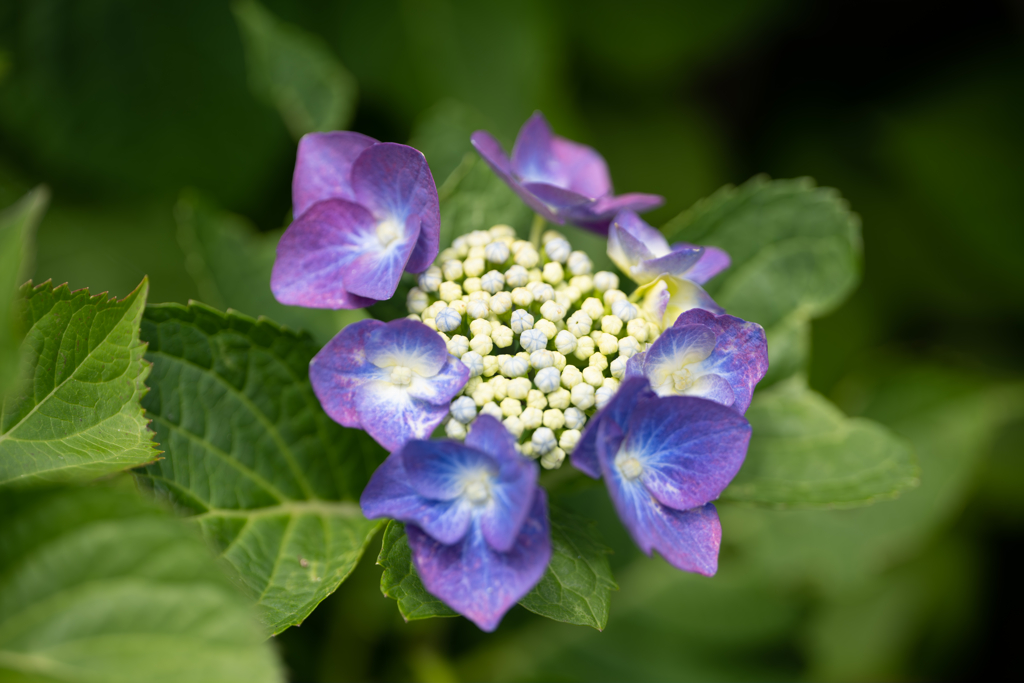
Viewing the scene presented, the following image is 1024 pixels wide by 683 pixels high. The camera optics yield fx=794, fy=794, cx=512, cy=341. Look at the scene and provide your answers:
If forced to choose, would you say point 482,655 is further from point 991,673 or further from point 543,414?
point 991,673

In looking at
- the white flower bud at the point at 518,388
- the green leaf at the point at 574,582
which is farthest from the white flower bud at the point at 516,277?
the green leaf at the point at 574,582

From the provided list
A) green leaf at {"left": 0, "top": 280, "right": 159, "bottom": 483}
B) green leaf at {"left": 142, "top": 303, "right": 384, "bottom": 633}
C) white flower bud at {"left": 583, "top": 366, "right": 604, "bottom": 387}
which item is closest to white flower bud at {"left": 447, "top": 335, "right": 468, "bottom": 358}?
white flower bud at {"left": 583, "top": 366, "right": 604, "bottom": 387}

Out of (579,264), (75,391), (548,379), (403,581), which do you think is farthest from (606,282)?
(75,391)

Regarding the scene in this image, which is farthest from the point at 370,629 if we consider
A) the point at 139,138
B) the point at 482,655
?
the point at 139,138

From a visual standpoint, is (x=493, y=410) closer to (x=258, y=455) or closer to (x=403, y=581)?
(x=403, y=581)

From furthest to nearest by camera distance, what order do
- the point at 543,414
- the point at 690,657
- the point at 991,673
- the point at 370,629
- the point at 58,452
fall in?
the point at 991,673 → the point at 690,657 → the point at 370,629 → the point at 543,414 → the point at 58,452

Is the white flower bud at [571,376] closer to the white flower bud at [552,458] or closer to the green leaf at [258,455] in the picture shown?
the white flower bud at [552,458]
